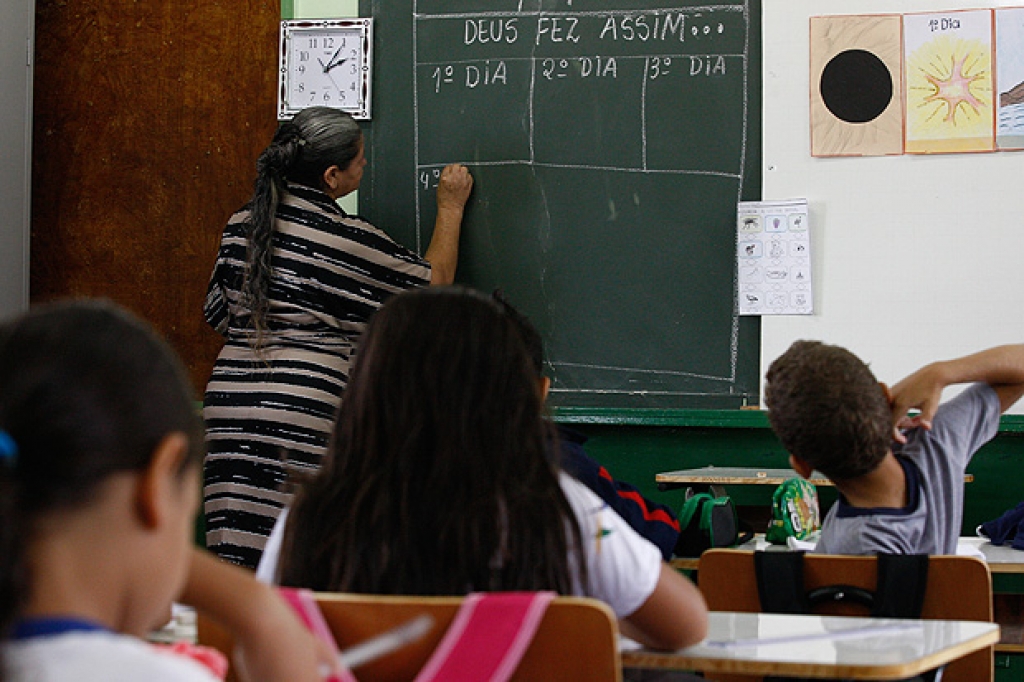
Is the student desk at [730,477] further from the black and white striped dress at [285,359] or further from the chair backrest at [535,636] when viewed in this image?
the chair backrest at [535,636]

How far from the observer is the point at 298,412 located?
10.4 ft

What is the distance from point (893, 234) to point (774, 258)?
1.10 feet

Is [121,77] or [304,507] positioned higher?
[121,77]

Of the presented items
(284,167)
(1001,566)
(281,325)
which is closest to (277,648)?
(1001,566)

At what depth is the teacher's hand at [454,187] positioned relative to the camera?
3.81m

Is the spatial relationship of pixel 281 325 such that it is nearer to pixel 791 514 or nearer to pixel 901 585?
pixel 791 514

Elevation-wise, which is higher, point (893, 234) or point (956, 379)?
point (893, 234)

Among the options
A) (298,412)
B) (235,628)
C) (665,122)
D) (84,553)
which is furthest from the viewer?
(665,122)

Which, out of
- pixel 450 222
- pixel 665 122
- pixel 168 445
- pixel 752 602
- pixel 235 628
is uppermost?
pixel 665 122

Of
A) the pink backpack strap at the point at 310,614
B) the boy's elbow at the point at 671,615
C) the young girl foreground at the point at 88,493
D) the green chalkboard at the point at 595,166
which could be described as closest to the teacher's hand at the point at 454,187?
the green chalkboard at the point at 595,166

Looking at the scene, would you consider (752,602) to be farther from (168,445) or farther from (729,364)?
(729,364)

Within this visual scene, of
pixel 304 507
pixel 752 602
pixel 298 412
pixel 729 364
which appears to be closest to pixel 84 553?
pixel 304 507

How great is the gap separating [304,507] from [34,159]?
317 centimetres

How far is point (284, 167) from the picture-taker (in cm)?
333
